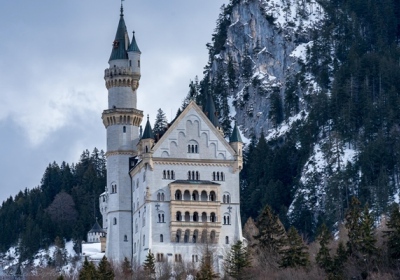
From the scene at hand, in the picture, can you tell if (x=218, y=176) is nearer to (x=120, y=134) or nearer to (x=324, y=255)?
(x=120, y=134)

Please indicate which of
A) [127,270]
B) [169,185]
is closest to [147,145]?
[169,185]

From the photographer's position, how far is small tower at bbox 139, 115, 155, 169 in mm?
155625

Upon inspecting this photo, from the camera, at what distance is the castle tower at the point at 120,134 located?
161 meters

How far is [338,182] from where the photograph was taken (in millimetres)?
195125

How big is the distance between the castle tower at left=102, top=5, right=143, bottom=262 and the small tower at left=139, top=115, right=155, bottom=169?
581 centimetres

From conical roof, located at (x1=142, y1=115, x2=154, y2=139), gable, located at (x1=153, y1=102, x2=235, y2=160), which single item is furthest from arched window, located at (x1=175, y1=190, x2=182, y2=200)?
conical roof, located at (x1=142, y1=115, x2=154, y2=139)

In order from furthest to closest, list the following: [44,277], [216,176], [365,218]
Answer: [216,176] → [44,277] → [365,218]

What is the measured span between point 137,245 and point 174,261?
7.22 m

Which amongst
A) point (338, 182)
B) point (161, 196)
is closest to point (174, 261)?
point (161, 196)

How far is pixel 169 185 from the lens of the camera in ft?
510

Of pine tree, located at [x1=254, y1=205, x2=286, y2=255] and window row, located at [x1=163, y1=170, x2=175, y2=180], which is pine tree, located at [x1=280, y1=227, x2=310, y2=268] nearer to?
pine tree, located at [x1=254, y1=205, x2=286, y2=255]

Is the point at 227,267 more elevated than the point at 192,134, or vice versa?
the point at 192,134

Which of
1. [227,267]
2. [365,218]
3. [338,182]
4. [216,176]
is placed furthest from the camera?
[338,182]

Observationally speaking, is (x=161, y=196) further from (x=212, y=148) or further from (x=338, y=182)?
(x=338, y=182)
